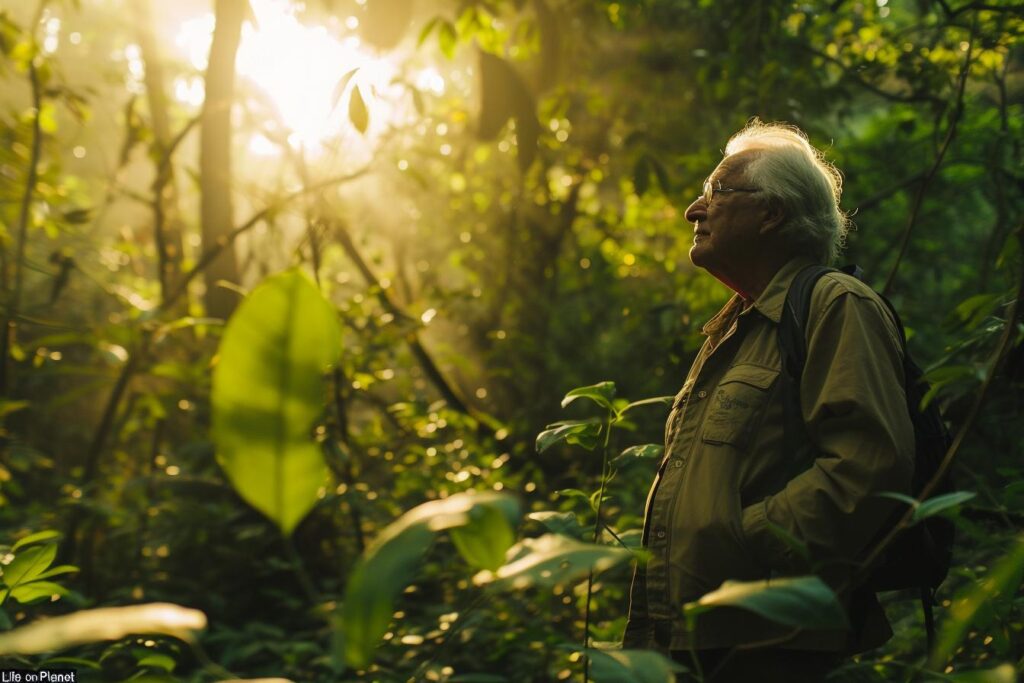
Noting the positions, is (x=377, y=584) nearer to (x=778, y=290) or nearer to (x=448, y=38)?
Answer: (x=778, y=290)

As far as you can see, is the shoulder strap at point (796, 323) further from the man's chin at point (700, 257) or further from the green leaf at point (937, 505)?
the green leaf at point (937, 505)

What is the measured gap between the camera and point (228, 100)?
4.57m

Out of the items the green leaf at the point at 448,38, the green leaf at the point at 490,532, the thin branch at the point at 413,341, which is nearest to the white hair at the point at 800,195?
the green leaf at the point at 448,38

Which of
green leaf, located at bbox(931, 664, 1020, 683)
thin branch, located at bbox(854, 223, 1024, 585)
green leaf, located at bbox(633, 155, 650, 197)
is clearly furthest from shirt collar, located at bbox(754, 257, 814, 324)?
green leaf, located at bbox(633, 155, 650, 197)

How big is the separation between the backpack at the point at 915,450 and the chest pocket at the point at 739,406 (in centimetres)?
Answer: 5

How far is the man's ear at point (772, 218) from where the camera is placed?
1.96 meters

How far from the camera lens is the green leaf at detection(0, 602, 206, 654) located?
583 millimetres

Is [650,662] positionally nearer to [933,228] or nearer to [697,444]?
[697,444]

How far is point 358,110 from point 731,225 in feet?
3.95

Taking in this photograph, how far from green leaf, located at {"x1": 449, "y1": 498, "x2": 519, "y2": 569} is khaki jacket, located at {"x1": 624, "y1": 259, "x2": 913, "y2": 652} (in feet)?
2.95

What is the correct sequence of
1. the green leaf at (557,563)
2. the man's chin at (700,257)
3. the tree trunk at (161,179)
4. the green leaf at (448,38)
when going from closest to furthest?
1. the green leaf at (557,563)
2. the man's chin at (700,257)
3. the green leaf at (448,38)
4. the tree trunk at (161,179)

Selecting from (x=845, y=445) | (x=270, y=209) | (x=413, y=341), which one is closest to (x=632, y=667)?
(x=845, y=445)

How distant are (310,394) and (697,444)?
134cm

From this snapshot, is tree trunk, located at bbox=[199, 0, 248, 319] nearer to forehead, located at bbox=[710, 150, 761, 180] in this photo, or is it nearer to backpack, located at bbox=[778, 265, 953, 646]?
forehead, located at bbox=[710, 150, 761, 180]
